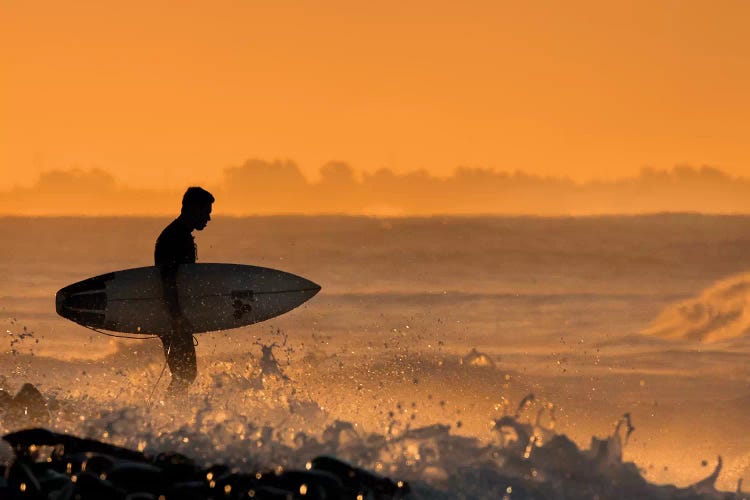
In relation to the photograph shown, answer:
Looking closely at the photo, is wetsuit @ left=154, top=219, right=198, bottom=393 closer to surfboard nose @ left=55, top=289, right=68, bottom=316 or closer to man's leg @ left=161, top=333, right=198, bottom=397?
man's leg @ left=161, top=333, right=198, bottom=397

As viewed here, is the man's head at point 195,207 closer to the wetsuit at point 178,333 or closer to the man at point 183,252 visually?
the man at point 183,252

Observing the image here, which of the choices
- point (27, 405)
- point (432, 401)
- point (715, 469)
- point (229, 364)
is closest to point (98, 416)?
point (27, 405)

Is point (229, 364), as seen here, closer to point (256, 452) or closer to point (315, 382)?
point (315, 382)

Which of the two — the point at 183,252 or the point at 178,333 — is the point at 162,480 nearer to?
the point at 183,252

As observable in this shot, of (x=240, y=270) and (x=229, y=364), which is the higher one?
(x=240, y=270)

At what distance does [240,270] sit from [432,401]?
10.8 ft

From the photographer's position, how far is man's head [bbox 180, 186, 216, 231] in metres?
17.2

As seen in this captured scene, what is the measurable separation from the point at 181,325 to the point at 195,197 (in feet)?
6.22

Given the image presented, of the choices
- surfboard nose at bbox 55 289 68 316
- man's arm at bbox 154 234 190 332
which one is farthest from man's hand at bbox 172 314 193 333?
surfboard nose at bbox 55 289 68 316

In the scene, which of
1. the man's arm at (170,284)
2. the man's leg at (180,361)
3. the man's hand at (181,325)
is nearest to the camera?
the man's leg at (180,361)

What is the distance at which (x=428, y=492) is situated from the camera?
12578 mm

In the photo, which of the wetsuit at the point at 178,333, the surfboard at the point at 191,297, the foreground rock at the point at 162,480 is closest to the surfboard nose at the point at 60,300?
the surfboard at the point at 191,297

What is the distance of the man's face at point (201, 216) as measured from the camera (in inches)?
679

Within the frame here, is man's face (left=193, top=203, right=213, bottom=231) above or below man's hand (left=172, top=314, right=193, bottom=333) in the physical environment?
above
